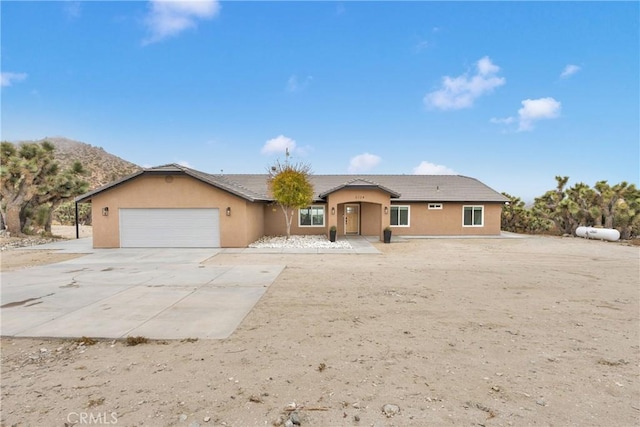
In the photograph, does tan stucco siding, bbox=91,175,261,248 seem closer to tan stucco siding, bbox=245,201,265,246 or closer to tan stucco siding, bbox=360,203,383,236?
tan stucco siding, bbox=245,201,265,246

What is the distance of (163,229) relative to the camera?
52.9 feet

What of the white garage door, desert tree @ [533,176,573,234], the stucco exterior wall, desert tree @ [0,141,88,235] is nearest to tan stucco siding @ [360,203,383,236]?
the stucco exterior wall

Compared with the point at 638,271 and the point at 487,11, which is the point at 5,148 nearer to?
Answer: the point at 487,11

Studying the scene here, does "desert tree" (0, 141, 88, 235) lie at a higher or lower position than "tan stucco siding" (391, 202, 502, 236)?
higher

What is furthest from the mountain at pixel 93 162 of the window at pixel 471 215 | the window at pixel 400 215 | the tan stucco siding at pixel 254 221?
the window at pixel 471 215

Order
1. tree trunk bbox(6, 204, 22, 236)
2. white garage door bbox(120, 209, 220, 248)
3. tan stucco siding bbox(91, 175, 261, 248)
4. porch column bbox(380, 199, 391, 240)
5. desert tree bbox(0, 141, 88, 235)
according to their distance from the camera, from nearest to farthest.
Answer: tan stucco siding bbox(91, 175, 261, 248)
white garage door bbox(120, 209, 220, 248)
desert tree bbox(0, 141, 88, 235)
tree trunk bbox(6, 204, 22, 236)
porch column bbox(380, 199, 391, 240)

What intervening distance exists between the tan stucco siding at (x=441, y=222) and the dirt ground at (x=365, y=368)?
14.4m

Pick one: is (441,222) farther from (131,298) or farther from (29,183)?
(29,183)

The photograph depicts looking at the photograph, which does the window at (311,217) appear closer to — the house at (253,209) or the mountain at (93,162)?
the house at (253,209)

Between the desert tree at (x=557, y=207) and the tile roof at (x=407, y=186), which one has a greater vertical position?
the tile roof at (x=407, y=186)

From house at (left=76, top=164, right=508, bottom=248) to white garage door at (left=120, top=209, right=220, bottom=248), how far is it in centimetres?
5

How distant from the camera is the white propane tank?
1850cm

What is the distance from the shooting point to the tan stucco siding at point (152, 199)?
52.4ft

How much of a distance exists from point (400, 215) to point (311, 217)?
640cm
